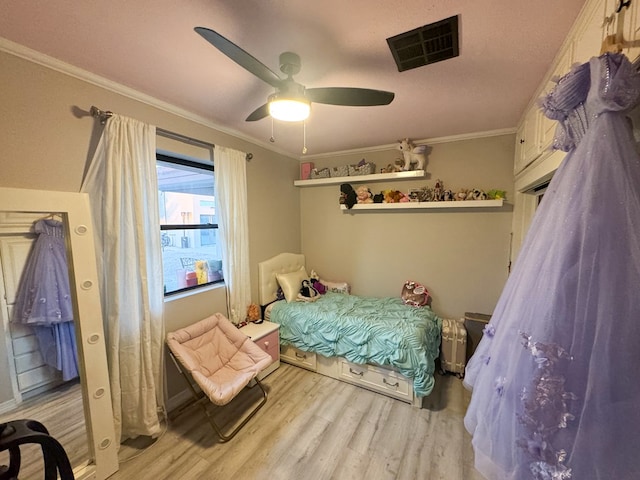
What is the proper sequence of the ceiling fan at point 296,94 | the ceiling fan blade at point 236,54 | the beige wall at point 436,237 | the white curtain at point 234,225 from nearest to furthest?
the ceiling fan blade at point 236,54 → the ceiling fan at point 296,94 → the white curtain at point 234,225 → the beige wall at point 436,237

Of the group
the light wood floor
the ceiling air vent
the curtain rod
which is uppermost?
the ceiling air vent

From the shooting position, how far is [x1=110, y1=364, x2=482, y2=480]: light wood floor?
1651 millimetres

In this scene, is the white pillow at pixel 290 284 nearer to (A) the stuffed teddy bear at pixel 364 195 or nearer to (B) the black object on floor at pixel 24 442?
(A) the stuffed teddy bear at pixel 364 195

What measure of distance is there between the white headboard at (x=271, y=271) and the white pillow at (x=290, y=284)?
82mm

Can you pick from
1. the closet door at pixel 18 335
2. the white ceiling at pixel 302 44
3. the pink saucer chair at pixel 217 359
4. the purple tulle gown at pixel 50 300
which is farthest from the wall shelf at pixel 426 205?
the closet door at pixel 18 335

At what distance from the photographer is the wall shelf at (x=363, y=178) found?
2881 mm

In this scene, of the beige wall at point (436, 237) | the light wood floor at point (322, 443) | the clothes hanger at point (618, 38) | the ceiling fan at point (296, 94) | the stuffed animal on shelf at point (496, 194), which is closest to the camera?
the clothes hanger at point (618, 38)

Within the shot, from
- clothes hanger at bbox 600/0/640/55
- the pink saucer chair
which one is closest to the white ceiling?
clothes hanger at bbox 600/0/640/55

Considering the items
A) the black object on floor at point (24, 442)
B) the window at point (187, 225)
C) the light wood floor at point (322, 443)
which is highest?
the window at point (187, 225)

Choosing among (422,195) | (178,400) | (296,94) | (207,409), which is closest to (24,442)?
(207,409)

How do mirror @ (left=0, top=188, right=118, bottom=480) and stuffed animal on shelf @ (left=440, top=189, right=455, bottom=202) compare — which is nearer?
mirror @ (left=0, top=188, right=118, bottom=480)

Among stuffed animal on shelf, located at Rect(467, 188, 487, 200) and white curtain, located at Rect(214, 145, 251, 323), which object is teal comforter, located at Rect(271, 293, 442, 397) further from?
stuffed animal on shelf, located at Rect(467, 188, 487, 200)

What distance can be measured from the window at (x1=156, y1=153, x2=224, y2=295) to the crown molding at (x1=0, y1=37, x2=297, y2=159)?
391 mm

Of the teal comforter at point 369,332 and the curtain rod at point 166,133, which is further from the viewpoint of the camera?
the teal comforter at point 369,332
